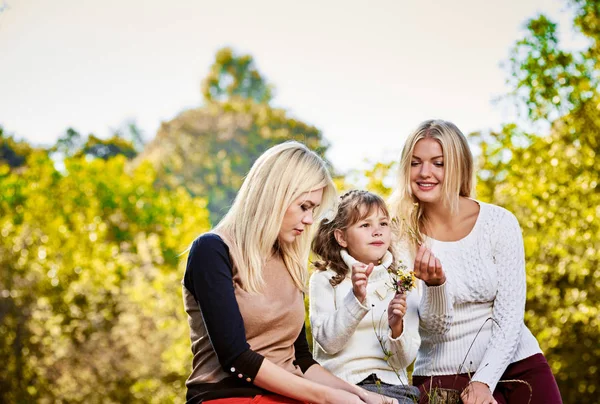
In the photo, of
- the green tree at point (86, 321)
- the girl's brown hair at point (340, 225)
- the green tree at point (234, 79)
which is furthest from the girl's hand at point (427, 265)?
the green tree at point (234, 79)

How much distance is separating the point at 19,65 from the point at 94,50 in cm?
349

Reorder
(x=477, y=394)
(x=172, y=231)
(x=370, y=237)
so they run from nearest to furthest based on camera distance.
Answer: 1. (x=477, y=394)
2. (x=370, y=237)
3. (x=172, y=231)

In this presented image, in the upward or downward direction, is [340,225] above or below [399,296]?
above

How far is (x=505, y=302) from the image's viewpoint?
3.88 metres

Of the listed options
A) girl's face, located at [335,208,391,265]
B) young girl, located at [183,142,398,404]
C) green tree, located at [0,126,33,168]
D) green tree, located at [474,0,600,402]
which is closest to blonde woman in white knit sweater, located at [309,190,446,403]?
girl's face, located at [335,208,391,265]

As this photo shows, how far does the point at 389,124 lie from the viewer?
21828 mm

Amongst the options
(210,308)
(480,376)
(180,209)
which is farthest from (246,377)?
(180,209)

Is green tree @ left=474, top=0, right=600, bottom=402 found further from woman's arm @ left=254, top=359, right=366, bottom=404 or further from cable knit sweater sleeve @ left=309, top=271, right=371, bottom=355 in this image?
woman's arm @ left=254, top=359, right=366, bottom=404

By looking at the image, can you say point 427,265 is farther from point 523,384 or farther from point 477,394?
point 523,384

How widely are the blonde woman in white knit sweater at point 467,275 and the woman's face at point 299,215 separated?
69 centimetres

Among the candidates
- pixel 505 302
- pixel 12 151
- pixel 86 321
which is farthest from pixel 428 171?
pixel 12 151

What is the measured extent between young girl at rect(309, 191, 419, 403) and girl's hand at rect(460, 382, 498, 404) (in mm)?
228

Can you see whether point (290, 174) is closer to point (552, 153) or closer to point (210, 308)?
point (210, 308)

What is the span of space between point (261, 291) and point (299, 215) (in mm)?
347
